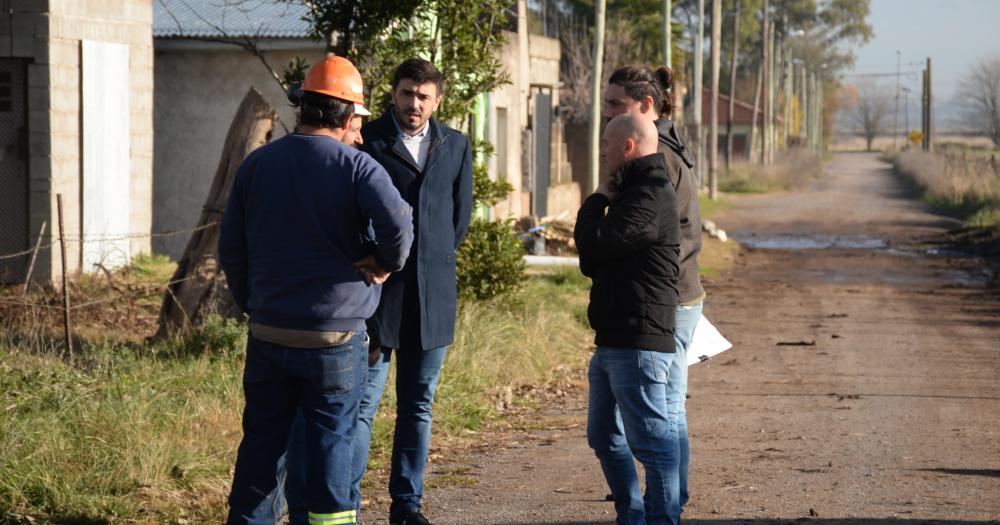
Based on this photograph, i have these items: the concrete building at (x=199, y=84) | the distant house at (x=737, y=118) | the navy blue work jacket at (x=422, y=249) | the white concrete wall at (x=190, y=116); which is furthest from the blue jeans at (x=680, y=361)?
the distant house at (x=737, y=118)

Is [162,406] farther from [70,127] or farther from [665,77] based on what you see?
[70,127]

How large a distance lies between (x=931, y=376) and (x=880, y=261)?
10582 mm

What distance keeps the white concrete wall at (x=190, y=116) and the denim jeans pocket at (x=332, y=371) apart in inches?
453

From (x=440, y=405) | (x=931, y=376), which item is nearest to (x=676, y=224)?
(x=440, y=405)

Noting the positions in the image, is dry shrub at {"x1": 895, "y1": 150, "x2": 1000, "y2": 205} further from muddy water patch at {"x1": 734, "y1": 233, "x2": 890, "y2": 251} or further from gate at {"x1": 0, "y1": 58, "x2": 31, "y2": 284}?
gate at {"x1": 0, "y1": 58, "x2": 31, "y2": 284}

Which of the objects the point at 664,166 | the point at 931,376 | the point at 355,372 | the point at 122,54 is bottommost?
the point at 931,376

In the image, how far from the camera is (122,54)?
45.2 ft

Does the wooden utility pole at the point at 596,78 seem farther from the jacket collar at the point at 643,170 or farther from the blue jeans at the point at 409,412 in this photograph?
the jacket collar at the point at 643,170

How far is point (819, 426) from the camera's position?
25.7 feet

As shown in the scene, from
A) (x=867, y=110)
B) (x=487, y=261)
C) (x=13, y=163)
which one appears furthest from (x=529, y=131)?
(x=867, y=110)

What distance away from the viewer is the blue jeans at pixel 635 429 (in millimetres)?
4914

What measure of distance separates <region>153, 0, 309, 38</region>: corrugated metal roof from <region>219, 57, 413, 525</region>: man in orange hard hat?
1051 centimetres

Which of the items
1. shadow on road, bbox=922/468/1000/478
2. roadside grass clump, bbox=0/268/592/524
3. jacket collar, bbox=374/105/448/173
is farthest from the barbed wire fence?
shadow on road, bbox=922/468/1000/478

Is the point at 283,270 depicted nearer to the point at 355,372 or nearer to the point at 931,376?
the point at 355,372
